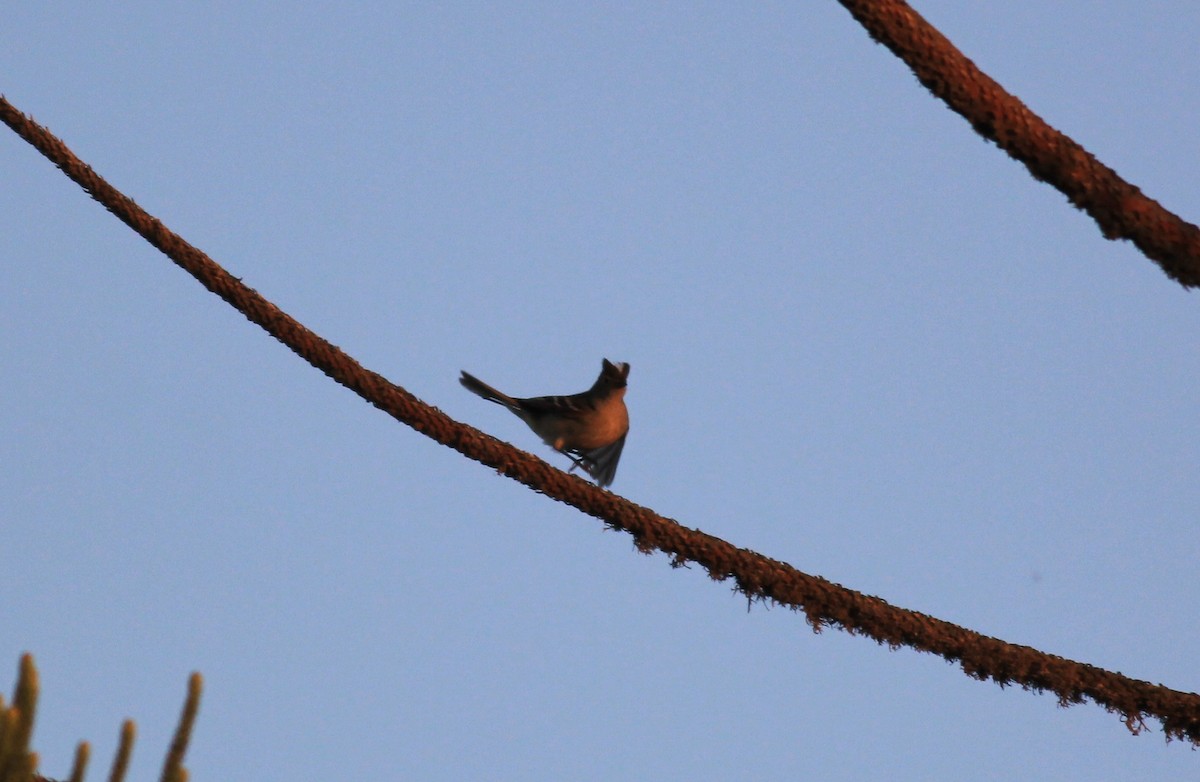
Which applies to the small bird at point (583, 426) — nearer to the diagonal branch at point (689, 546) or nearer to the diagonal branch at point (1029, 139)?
the diagonal branch at point (689, 546)

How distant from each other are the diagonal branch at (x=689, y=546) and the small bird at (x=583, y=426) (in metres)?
4.60

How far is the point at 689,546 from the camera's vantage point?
4582mm

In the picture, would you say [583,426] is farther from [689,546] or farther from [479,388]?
[689,546]

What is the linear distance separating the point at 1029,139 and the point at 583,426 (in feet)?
20.8

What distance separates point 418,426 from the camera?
4.71m

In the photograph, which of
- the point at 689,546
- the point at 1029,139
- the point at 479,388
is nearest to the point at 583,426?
the point at 479,388

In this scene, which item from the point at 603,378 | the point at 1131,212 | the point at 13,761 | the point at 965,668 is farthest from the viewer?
the point at 603,378

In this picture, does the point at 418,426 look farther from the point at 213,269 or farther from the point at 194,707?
the point at 194,707

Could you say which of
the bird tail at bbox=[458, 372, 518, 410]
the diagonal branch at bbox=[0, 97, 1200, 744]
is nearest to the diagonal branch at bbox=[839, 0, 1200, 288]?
the diagonal branch at bbox=[0, 97, 1200, 744]

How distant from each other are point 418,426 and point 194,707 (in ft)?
6.56

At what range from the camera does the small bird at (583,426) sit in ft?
31.6

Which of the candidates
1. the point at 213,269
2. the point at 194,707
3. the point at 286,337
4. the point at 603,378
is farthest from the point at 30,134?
the point at 603,378

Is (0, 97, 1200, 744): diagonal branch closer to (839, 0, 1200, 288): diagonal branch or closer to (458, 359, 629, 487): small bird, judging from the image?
(839, 0, 1200, 288): diagonal branch

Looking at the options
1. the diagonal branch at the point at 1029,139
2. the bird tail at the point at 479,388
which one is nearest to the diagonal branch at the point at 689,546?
the diagonal branch at the point at 1029,139
